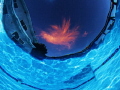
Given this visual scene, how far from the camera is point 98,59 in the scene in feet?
23.0

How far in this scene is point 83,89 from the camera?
28.6ft

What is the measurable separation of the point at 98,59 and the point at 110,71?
141 centimetres

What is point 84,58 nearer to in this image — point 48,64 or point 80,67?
point 80,67

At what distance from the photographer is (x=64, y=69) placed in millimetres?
8406

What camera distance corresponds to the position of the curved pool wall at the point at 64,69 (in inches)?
220

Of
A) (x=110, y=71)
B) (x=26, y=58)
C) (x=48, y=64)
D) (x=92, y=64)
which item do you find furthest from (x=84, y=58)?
(x=26, y=58)

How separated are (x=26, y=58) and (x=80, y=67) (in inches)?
175

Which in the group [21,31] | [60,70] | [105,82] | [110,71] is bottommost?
[105,82]

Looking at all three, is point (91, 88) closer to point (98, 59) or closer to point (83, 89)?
point (83, 89)

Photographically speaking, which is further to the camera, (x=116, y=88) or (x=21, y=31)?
(x=21, y=31)

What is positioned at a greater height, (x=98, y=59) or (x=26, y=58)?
(x=26, y=58)

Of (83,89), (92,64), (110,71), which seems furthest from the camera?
(83,89)

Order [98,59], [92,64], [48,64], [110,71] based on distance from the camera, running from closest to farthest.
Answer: [110,71] < [98,59] < [92,64] < [48,64]

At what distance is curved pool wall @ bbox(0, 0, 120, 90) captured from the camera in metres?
5.59
